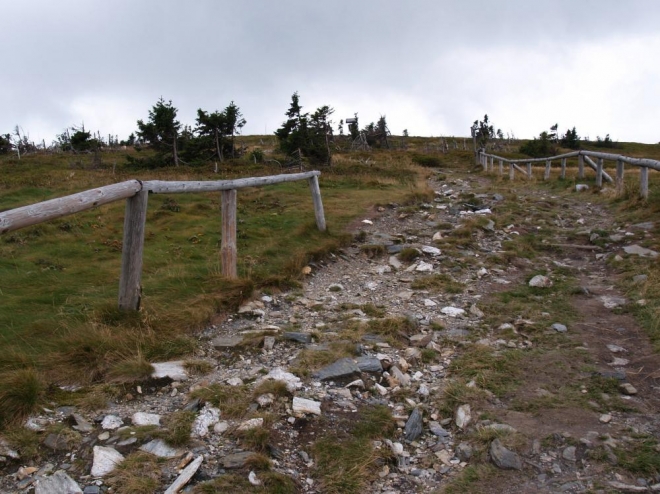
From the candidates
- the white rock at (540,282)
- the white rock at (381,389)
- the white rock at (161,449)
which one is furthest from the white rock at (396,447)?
the white rock at (540,282)

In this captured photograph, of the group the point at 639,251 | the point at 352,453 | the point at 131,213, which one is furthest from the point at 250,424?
the point at 639,251

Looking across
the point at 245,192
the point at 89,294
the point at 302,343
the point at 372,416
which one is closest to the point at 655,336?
the point at 372,416

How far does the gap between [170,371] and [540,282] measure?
4.73m

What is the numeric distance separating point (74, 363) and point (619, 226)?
921cm

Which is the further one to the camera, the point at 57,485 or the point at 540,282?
the point at 540,282

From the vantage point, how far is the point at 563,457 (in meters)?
2.77

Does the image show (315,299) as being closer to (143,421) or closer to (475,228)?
(143,421)

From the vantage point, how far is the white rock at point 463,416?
10.5 feet

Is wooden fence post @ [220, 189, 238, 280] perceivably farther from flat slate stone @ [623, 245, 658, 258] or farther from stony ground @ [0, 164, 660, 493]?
flat slate stone @ [623, 245, 658, 258]

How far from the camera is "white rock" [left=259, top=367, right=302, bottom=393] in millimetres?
3660

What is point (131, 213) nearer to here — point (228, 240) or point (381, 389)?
point (228, 240)

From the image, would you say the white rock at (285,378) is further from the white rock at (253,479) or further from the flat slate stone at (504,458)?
the flat slate stone at (504,458)

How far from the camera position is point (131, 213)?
480 cm

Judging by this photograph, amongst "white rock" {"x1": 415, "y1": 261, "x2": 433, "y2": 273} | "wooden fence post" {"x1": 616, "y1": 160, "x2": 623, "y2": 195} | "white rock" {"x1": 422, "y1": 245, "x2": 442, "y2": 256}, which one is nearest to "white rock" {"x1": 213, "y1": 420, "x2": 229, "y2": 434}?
"white rock" {"x1": 415, "y1": 261, "x2": 433, "y2": 273}
